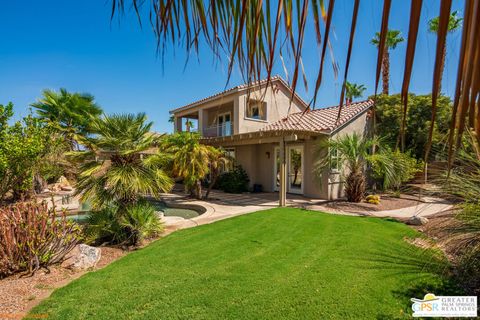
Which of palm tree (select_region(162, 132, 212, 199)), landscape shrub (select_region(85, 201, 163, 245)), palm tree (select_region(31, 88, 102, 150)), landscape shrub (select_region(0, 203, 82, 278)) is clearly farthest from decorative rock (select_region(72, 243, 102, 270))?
palm tree (select_region(31, 88, 102, 150))

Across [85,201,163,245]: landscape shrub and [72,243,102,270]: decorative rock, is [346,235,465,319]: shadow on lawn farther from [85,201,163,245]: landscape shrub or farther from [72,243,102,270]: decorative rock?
[72,243,102,270]: decorative rock

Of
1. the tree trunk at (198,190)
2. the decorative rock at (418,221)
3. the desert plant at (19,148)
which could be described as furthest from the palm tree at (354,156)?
the desert plant at (19,148)

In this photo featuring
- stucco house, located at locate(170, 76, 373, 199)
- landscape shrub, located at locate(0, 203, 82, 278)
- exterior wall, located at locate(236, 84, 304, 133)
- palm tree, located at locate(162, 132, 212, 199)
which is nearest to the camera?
landscape shrub, located at locate(0, 203, 82, 278)

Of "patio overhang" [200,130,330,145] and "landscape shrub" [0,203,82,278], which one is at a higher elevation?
"patio overhang" [200,130,330,145]

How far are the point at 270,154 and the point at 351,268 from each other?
11445mm

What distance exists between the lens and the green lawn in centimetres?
354

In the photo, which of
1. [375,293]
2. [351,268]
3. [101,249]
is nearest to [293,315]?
[375,293]

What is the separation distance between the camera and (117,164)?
6.84 metres

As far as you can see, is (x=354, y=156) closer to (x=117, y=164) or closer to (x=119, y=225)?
(x=117, y=164)

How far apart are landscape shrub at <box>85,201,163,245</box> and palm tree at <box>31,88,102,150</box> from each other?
11285mm

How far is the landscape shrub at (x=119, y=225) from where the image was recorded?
6.71m

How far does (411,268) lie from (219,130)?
1587 centimetres

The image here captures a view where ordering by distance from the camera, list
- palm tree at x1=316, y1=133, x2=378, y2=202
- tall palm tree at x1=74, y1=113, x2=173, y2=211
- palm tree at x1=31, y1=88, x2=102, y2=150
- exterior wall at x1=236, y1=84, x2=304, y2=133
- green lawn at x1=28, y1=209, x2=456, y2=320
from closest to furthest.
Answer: green lawn at x1=28, y1=209, x2=456, y2=320 → tall palm tree at x1=74, y1=113, x2=173, y2=211 → palm tree at x1=316, y1=133, x2=378, y2=202 → exterior wall at x1=236, y1=84, x2=304, y2=133 → palm tree at x1=31, y1=88, x2=102, y2=150

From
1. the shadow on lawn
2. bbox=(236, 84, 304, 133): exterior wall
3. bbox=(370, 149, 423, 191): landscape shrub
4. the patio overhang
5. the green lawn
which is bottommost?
the green lawn
